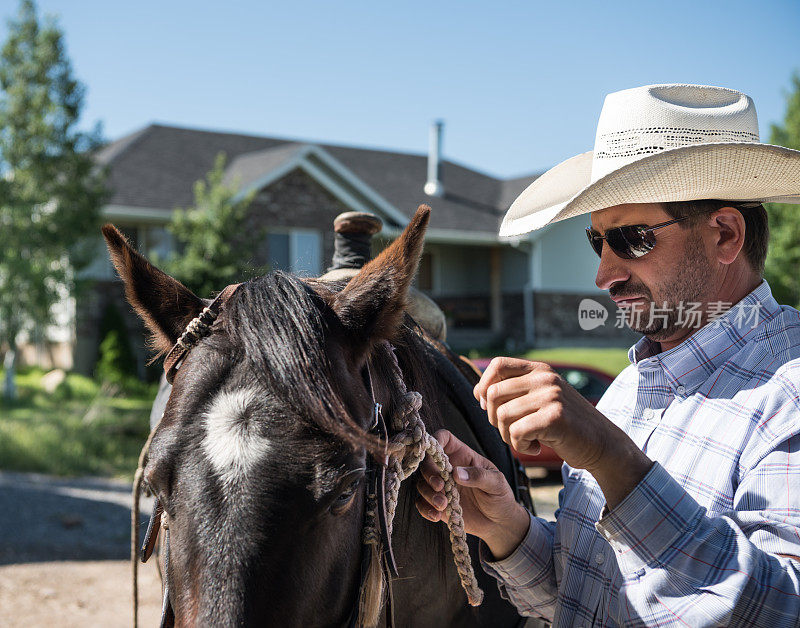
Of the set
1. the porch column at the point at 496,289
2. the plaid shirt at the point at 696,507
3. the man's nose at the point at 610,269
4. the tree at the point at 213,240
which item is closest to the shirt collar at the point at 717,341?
the plaid shirt at the point at 696,507

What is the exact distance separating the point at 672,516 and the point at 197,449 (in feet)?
3.15

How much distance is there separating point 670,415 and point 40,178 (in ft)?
52.7

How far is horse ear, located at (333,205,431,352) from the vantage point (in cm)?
158

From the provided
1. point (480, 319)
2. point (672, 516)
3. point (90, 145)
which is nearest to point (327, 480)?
point (672, 516)

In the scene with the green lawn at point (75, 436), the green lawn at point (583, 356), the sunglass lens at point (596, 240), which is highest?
the sunglass lens at point (596, 240)

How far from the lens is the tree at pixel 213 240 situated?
13.8 m

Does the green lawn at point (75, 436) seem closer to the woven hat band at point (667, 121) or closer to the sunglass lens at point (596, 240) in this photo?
the sunglass lens at point (596, 240)

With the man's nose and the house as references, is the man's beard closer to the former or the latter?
the man's nose

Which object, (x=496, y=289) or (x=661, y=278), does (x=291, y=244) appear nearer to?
(x=496, y=289)

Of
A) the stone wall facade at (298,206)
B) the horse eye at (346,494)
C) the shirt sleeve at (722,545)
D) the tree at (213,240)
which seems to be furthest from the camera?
the stone wall facade at (298,206)

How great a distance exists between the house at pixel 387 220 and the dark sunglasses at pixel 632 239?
1544 centimetres

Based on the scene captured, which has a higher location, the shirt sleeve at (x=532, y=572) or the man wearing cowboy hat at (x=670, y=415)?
the man wearing cowboy hat at (x=670, y=415)

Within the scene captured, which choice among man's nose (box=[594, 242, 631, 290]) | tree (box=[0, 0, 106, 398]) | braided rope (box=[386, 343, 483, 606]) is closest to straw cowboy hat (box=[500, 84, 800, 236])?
man's nose (box=[594, 242, 631, 290])

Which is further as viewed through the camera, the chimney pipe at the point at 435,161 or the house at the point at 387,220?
the chimney pipe at the point at 435,161
